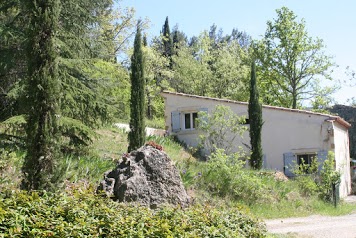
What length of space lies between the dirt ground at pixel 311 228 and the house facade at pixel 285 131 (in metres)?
8.96

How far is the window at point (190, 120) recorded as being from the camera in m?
25.5

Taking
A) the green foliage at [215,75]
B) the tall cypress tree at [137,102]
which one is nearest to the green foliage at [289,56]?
the green foliage at [215,75]

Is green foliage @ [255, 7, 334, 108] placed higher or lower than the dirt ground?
higher

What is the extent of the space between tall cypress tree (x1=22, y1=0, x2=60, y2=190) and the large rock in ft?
4.72

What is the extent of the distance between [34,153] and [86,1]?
31.5ft

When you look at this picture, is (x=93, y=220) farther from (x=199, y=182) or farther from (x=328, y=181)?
(x=328, y=181)

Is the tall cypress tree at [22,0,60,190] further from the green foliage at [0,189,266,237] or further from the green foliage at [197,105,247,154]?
the green foliage at [197,105,247,154]

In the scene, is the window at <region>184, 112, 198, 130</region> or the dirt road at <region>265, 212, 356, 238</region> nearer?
the dirt road at <region>265, 212, 356, 238</region>

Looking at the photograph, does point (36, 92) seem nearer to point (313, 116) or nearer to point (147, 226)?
point (147, 226)

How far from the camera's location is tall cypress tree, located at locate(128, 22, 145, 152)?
1567 centimetres

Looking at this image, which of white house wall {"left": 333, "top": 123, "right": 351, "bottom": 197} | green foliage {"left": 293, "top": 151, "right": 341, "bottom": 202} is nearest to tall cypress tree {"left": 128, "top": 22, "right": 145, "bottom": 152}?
green foliage {"left": 293, "top": 151, "right": 341, "bottom": 202}

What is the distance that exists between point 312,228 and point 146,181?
4.82m

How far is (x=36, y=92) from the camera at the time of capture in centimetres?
845

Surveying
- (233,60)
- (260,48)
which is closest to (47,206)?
(260,48)
